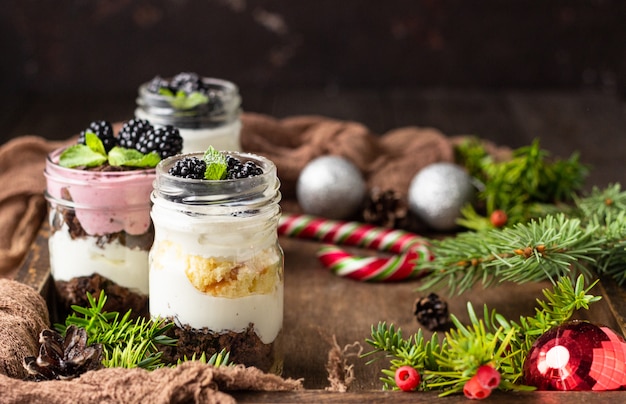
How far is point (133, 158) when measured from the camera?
1.21 metres

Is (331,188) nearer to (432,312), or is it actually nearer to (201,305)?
(432,312)

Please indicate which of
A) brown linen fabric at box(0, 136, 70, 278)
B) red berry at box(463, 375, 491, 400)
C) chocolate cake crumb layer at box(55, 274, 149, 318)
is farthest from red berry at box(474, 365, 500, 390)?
brown linen fabric at box(0, 136, 70, 278)

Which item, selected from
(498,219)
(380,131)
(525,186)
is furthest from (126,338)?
(380,131)

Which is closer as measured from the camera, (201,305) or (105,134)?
(201,305)

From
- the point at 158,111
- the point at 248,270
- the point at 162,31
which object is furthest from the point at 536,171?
the point at 162,31

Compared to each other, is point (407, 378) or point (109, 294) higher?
point (407, 378)

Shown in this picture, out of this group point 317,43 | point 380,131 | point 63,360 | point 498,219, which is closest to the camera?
point 63,360

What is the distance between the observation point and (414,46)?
312cm

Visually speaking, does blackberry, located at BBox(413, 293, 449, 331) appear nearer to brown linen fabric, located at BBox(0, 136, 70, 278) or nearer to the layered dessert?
the layered dessert

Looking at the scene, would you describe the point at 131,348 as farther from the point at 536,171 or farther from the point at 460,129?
the point at 460,129

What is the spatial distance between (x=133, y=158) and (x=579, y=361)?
67cm

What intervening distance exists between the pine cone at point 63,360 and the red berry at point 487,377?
1.43 feet

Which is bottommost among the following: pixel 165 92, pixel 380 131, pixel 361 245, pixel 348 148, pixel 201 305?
pixel 380 131

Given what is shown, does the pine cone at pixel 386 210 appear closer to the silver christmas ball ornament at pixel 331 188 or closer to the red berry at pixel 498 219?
the silver christmas ball ornament at pixel 331 188
